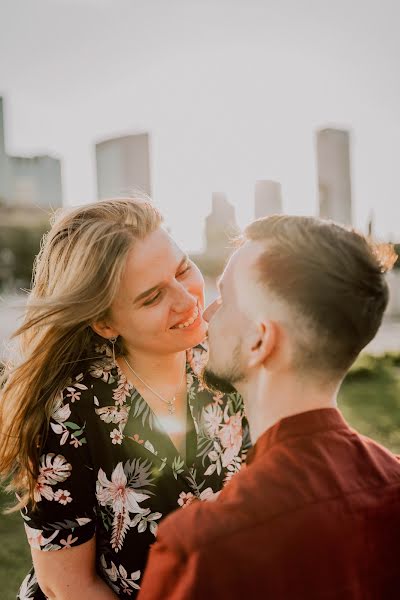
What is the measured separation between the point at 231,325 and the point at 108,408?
89 centimetres

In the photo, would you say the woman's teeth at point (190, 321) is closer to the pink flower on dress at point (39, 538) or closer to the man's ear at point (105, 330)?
the man's ear at point (105, 330)

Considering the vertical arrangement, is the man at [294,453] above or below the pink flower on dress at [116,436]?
above

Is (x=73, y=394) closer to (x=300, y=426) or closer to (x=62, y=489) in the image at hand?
(x=62, y=489)

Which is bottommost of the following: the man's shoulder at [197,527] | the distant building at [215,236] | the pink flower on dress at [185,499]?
the pink flower on dress at [185,499]

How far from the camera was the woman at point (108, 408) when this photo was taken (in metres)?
2.28

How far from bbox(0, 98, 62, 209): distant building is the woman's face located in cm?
1555

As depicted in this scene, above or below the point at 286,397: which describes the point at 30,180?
above

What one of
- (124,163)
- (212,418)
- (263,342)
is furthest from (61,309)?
(124,163)

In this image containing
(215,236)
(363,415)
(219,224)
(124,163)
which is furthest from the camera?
(124,163)

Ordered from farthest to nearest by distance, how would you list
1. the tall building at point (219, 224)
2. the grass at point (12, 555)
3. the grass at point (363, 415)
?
the tall building at point (219, 224) < the grass at point (363, 415) < the grass at point (12, 555)

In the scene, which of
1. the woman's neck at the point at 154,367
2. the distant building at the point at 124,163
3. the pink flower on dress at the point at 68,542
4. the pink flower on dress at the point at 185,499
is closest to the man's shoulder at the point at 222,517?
the pink flower on dress at the point at 185,499

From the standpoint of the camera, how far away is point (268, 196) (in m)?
7.48

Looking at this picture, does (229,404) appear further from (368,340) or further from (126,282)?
(368,340)

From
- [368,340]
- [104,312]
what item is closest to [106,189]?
[104,312]
